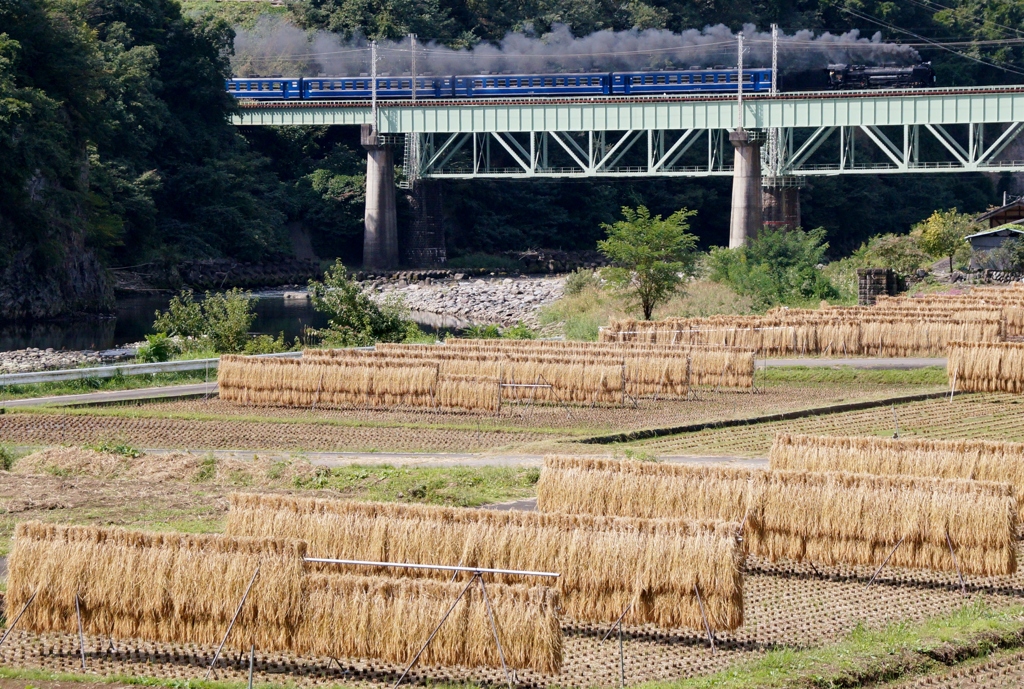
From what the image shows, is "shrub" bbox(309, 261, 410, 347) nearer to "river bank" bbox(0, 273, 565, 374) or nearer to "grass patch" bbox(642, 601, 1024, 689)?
"river bank" bbox(0, 273, 565, 374)

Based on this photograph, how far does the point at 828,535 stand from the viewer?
63.3 ft

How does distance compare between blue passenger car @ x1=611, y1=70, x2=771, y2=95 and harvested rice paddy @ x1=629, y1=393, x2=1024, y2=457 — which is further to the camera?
blue passenger car @ x1=611, y1=70, x2=771, y2=95

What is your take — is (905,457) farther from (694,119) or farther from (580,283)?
(694,119)

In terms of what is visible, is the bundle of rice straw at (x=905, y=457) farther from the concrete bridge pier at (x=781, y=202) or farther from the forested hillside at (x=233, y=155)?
the concrete bridge pier at (x=781, y=202)

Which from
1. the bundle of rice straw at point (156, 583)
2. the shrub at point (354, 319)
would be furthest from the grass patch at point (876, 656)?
the shrub at point (354, 319)

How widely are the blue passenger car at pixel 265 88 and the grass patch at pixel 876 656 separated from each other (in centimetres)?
9358

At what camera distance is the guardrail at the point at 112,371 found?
129 ft

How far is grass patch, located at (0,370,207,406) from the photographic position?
127 ft

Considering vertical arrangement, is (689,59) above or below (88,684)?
above

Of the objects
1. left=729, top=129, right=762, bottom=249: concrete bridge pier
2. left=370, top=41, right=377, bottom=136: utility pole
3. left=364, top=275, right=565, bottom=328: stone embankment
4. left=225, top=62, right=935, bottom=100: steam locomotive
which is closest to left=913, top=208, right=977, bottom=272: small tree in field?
left=729, top=129, right=762, bottom=249: concrete bridge pier

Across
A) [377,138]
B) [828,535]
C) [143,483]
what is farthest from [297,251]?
[828,535]

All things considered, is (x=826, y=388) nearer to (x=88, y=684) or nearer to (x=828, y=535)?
(x=828, y=535)

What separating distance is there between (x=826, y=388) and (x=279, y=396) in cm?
1486

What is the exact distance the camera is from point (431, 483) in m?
24.6
